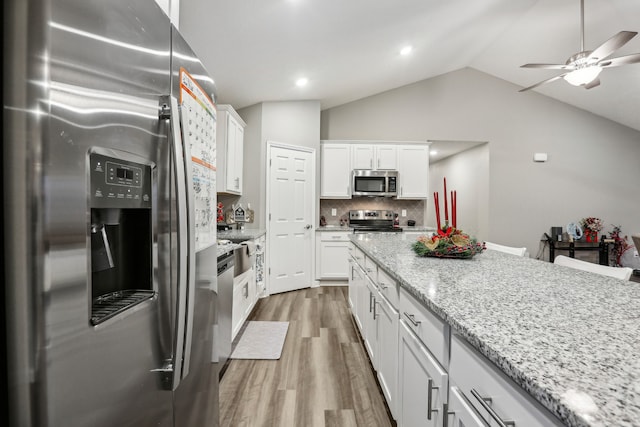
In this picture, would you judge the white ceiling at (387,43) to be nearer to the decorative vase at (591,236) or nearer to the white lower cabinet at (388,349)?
the decorative vase at (591,236)

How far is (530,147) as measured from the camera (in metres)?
5.71

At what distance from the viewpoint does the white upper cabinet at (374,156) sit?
527cm

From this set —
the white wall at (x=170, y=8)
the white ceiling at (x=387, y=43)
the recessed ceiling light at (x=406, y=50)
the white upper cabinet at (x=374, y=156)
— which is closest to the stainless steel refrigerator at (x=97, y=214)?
the white wall at (x=170, y=8)

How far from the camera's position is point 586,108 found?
558 cm

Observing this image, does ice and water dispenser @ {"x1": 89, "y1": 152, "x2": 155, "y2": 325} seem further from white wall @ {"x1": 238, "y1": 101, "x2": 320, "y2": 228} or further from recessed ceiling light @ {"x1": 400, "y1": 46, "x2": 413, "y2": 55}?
recessed ceiling light @ {"x1": 400, "y1": 46, "x2": 413, "y2": 55}

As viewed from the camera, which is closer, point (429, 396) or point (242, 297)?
point (429, 396)

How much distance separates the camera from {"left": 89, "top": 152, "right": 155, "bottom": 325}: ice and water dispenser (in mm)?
673

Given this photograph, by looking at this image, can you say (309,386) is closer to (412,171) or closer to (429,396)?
(429,396)

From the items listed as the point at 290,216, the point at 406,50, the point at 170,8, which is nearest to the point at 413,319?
→ the point at 170,8

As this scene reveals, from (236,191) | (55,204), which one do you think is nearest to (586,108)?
(236,191)

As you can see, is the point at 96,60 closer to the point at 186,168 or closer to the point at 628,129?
the point at 186,168

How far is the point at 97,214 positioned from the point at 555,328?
1.12m

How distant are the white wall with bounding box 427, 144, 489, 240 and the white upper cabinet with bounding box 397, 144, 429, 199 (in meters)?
1.32

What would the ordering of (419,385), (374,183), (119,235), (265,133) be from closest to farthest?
(119,235), (419,385), (265,133), (374,183)
